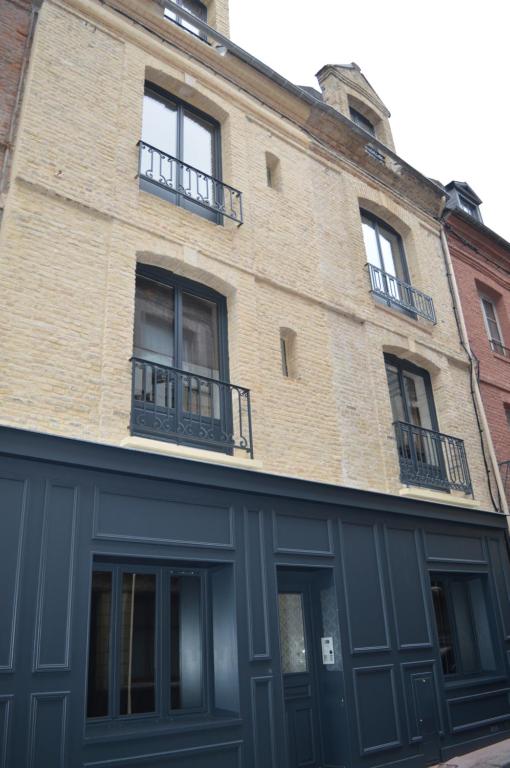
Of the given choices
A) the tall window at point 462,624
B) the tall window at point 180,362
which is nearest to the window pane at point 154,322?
the tall window at point 180,362

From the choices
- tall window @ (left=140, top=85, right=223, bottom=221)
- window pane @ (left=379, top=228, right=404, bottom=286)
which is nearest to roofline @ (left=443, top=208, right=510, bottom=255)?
window pane @ (left=379, top=228, right=404, bottom=286)

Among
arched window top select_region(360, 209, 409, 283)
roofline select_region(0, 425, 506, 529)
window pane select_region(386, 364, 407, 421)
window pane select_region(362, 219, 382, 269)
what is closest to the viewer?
roofline select_region(0, 425, 506, 529)

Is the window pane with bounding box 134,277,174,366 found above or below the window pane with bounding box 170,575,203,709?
above

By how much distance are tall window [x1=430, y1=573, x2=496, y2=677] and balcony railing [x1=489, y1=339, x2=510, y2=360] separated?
5124 millimetres

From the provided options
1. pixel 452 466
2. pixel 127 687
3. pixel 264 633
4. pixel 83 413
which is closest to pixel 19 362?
pixel 83 413

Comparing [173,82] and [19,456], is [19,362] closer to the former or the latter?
[19,456]

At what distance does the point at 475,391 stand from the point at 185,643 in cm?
733

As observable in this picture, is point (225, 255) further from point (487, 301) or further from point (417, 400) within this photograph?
point (487, 301)

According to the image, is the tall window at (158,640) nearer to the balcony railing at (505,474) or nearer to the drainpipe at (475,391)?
the drainpipe at (475,391)

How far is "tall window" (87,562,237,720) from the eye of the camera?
5625 millimetres

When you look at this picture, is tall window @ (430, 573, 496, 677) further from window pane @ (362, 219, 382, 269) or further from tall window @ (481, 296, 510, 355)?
window pane @ (362, 219, 382, 269)

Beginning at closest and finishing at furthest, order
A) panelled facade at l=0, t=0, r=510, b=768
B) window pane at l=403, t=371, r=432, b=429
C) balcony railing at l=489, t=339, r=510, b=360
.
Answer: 1. panelled facade at l=0, t=0, r=510, b=768
2. window pane at l=403, t=371, r=432, b=429
3. balcony railing at l=489, t=339, r=510, b=360

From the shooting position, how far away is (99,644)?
563cm

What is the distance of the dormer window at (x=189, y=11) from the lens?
925 centimetres
